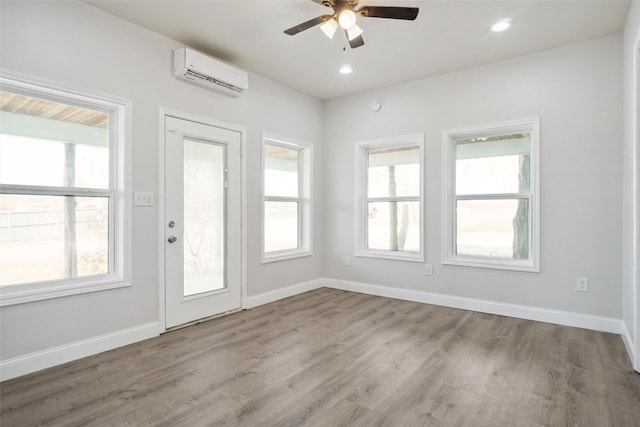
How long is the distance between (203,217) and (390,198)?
252cm

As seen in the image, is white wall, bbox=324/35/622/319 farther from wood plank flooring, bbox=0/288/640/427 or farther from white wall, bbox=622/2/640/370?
wood plank flooring, bbox=0/288/640/427

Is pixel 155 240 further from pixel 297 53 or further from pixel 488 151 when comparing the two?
pixel 488 151

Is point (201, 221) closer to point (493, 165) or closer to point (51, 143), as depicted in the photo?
point (51, 143)

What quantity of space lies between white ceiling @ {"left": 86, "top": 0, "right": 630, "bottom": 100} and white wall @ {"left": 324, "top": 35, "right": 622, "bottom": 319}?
218 mm

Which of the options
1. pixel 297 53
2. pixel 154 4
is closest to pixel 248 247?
pixel 297 53

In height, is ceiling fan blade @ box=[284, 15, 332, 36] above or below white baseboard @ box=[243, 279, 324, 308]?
above

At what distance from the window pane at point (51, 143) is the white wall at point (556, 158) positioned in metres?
3.49

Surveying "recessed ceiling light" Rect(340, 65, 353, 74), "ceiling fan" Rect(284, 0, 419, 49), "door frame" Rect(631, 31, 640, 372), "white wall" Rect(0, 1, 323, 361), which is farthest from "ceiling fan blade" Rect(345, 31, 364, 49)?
"door frame" Rect(631, 31, 640, 372)

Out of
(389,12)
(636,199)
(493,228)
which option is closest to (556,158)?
(493,228)

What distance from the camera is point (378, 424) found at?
192 cm

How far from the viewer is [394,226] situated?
4.87 meters

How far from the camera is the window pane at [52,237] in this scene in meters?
2.54

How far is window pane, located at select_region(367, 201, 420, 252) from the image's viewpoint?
4688 mm

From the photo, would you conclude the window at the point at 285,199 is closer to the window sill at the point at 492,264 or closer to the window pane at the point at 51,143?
the window pane at the point at 51,143
